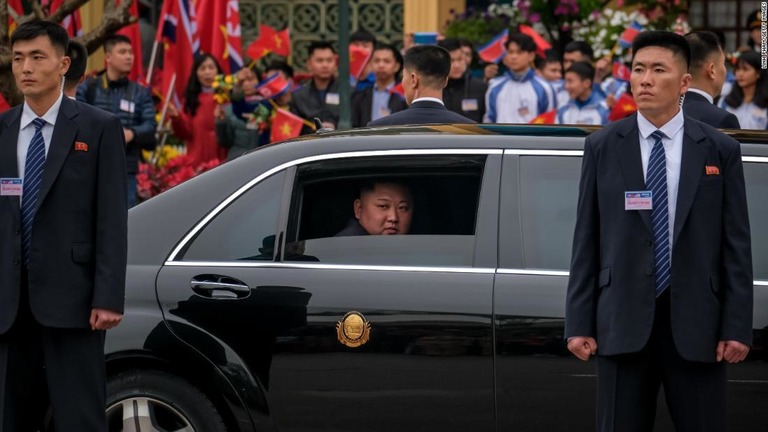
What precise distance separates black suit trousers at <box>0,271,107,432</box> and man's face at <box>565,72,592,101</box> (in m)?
8.36

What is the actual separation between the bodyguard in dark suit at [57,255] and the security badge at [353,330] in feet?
2.83

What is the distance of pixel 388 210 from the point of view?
20.2 feet

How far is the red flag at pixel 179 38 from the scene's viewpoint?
15.7 m

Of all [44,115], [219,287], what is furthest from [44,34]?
[219,287]

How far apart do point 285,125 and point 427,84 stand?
526 centimetres

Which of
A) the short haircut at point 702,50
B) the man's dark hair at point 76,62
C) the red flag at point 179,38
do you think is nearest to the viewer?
the man's dark hair at point 76,62

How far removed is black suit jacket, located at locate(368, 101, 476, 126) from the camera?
8125 millimetres

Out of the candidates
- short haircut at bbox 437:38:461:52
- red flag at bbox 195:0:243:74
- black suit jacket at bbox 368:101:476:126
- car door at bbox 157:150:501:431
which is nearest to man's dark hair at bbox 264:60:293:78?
red flag at bbox 195:0:243:74

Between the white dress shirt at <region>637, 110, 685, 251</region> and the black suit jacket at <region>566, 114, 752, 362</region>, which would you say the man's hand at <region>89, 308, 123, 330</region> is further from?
the white dress shirt at <region>637, 110, 685, 251</region>

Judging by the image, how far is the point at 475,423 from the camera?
5.83 m

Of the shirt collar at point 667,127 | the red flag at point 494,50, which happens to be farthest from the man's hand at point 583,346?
the red flag at point 494,50

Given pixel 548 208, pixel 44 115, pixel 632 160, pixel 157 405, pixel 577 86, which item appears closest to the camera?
pixel 632 160

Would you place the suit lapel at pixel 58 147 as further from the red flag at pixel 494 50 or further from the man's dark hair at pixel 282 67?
the red flag at pixel 494 50

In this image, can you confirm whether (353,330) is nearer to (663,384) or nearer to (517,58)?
(663,384)
